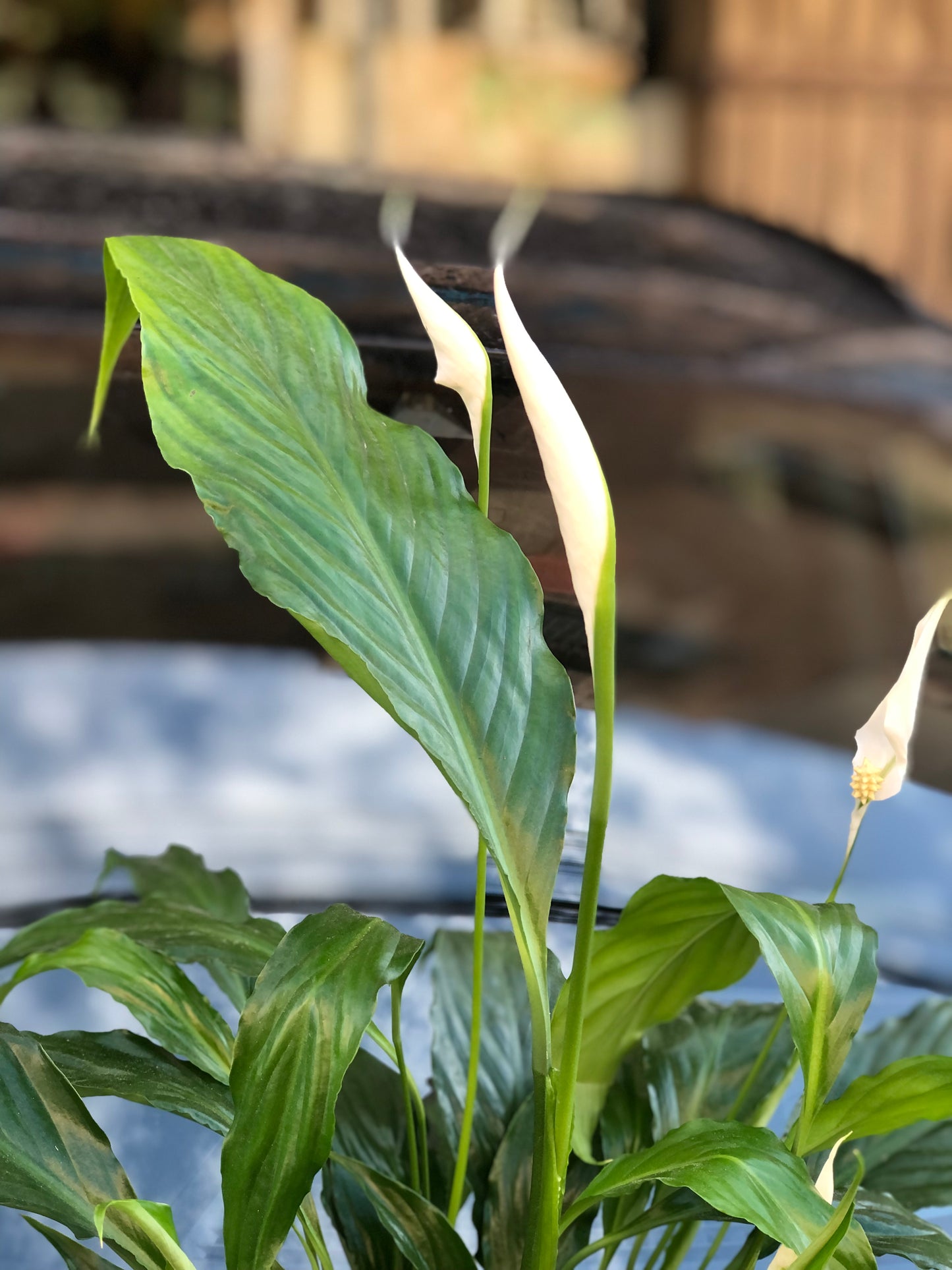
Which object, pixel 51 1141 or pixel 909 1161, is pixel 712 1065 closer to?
pixel 909 1161

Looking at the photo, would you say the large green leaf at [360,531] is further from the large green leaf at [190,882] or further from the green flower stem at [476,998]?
the large green leaf at [190,882]

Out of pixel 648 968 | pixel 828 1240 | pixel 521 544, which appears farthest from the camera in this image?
pixel 521 544

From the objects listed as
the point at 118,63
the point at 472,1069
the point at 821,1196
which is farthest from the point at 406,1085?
the point at 118,63

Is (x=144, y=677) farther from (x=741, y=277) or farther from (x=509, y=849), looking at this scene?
(x=741, y=277)

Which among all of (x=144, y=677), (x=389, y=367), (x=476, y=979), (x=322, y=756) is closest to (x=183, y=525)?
(x=144, y=677)

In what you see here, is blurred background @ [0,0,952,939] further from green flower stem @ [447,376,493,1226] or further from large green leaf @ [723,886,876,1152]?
large green leaf @ [723,886,876,1152]
